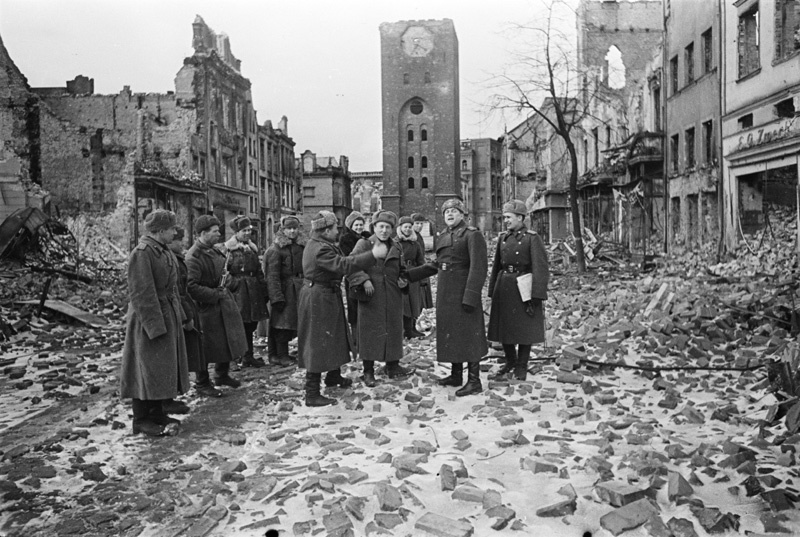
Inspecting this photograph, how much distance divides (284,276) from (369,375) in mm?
2141

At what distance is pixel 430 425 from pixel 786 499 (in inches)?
117

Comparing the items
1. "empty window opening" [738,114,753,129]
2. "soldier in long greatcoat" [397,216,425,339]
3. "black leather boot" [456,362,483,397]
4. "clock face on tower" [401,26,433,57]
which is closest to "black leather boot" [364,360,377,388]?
"black leather boot" [456,362,483,397]

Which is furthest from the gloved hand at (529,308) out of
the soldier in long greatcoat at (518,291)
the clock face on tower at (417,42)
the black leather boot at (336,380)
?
the clock face on tower at (417,42)

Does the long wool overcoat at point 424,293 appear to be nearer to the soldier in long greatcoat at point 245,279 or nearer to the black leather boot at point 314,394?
the soldier in long greatcoat at point 245,279

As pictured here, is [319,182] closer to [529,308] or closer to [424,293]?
[424,293]

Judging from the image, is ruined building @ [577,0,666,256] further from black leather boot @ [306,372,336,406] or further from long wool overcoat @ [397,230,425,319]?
black leather boot @ [306,372,336,406]

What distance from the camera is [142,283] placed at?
5.80 m

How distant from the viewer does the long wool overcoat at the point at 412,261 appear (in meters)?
10.6

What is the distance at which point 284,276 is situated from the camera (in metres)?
9.26

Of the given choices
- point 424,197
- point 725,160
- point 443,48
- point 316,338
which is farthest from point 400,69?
point 316,338

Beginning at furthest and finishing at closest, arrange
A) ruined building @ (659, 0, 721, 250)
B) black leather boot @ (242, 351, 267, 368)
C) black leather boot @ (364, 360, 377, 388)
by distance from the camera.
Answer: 1. ruined building @ (659, 0, 721, 250)
2. black leather boot @ (242, 351, 267, 368)
3. black leather boot @ (364, 360, 377, 388)

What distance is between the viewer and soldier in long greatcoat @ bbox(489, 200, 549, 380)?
7777mm

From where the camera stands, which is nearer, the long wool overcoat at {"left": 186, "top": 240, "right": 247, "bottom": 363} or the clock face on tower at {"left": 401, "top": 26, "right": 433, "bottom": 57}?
the long wool overcoat at {"left": 186, "top": 240, "right": 247, "bottom": 363}

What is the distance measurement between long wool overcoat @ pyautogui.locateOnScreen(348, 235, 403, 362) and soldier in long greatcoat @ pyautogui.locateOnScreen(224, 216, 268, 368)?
6.75ft
